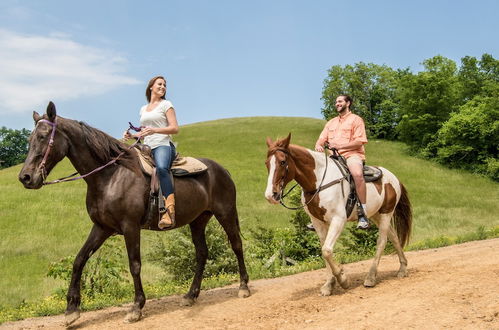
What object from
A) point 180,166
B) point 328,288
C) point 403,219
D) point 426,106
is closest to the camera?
point 328,288

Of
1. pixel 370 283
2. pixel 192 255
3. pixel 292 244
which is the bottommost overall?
pixel 292 244

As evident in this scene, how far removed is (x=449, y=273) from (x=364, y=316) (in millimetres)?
3003

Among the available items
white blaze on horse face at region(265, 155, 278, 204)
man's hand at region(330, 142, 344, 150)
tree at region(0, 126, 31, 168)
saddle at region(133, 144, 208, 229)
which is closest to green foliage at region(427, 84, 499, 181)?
man's hand at region(330, 142, 344, 150)

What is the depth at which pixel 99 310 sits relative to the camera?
29.7ft

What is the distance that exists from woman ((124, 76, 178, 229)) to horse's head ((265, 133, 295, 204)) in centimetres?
174

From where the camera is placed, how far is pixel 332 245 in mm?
7668

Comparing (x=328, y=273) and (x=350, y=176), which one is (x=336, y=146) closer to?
(x=350, y=176)

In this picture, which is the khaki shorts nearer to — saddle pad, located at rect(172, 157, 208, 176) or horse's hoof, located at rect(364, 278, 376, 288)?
horse's hoof, located at rect(364, 278, 376, 288)

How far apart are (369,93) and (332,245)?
231ft

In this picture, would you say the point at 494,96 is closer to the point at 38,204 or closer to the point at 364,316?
the point at 38,204

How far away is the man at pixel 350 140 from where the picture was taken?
8289 millimetres

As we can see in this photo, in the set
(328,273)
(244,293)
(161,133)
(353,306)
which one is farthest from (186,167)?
(353,306)

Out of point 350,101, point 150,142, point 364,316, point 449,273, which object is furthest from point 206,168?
point 449,273

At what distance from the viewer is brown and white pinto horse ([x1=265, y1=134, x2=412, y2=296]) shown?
7340 millimetres
